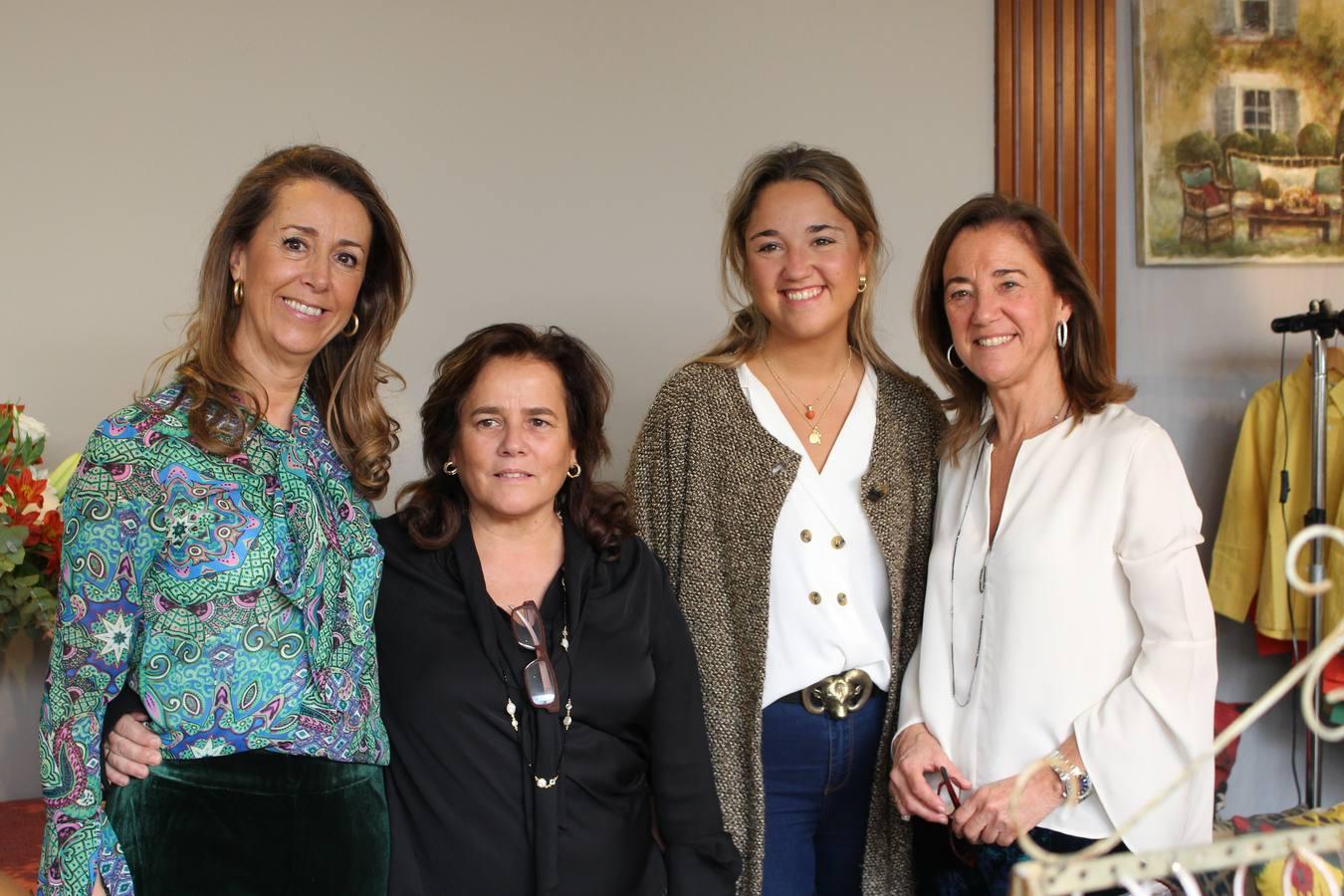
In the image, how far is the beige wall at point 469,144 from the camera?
3.36 metres

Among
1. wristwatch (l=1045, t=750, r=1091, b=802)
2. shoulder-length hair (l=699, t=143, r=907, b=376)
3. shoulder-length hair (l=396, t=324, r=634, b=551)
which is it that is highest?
shoulder-length hair (l=699, t=143, r=907, b=376)

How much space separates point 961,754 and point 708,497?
0.63 meters

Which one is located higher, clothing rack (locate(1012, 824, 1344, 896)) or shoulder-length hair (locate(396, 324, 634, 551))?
shoulder-length hair (locate(396, 324, 634, 551))

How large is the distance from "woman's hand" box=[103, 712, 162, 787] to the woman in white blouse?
1173mm

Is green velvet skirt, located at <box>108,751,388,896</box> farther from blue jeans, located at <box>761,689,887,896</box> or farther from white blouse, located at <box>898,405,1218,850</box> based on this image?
white blouse, located at <box>898,405,1218,850</box>

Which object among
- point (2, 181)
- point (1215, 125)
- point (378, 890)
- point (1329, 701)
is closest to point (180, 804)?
point (378, 890)

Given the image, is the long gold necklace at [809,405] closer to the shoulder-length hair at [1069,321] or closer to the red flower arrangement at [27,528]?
the shoulder-length hair at [1069,321]

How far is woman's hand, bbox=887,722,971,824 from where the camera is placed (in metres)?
2.09

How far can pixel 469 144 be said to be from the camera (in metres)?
3.64

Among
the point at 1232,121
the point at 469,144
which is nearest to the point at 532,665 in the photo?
the point at 469,144

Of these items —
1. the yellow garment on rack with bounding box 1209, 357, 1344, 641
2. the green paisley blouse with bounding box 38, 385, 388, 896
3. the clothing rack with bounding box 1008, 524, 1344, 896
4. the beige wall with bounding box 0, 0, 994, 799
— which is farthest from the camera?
the yellow garment on rack with bounding box 1209, 357, 1344, 641

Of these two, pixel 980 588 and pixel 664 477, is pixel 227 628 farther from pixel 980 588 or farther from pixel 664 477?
pixel 980 588

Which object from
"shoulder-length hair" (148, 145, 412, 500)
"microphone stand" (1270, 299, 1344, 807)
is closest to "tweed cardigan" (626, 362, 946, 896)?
"shoulder-length hair" (148, 145, 412, 500)

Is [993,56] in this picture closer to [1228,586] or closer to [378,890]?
[1228,586]
